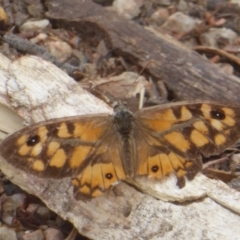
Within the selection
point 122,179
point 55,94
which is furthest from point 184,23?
point 122,179

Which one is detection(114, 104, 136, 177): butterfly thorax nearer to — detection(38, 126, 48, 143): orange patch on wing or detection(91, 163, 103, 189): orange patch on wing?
detection(91, 163, 103, 189): orange patch on wing

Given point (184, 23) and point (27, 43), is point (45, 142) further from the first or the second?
point (184, 23)

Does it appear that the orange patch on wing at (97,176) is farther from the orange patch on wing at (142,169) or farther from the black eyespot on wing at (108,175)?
the orange patch on wing at (142,169)

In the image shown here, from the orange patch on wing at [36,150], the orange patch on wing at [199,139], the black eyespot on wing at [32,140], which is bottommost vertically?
the orange patch on wing at [199,139]

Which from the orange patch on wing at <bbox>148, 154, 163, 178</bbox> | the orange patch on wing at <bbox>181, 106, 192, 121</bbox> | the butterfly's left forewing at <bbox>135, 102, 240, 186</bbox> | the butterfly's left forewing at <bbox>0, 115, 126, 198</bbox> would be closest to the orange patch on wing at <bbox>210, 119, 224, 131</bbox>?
the butterfly's left forewing at <bbox>135, 102, 240, 186</bbox>

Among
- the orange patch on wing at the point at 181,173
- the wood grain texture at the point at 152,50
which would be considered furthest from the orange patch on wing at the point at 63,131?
the wood grain texture at the point at 152,50

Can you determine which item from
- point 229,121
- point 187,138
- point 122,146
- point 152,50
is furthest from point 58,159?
point 152,50

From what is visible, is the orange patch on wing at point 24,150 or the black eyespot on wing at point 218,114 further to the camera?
the black eyespot on wing at point 218,114
